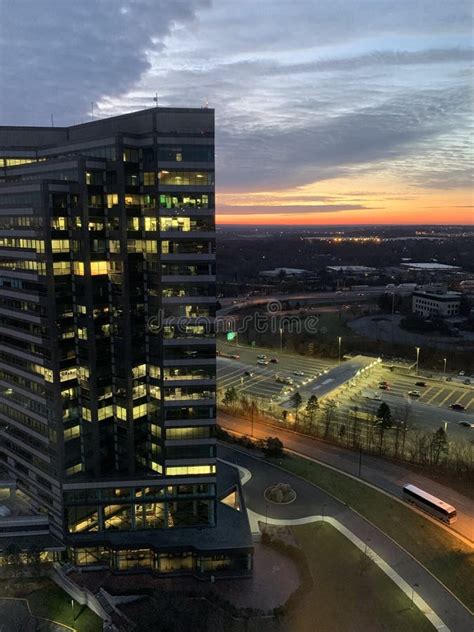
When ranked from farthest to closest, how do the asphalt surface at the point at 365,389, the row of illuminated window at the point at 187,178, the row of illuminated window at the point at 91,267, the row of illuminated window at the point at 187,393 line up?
the asphalt surface at the point at 365,389
the row of illuminated window at the point at 187,393
the row of illuminated window at the point at 91,267
the row of illuminated window at the point at 187,178

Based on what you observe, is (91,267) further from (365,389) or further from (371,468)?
(365,389)

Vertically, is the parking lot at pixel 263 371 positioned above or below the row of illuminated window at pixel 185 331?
below

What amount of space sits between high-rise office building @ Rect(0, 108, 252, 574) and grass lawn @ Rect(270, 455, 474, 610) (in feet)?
60.6

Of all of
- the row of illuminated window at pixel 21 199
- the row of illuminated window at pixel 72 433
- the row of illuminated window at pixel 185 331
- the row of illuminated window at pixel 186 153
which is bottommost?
the row of illuminated window at pixel 72 433

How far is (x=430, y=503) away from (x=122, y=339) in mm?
45955

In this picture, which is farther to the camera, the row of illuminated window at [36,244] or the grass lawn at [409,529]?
the row of illuminated window at [36,244]

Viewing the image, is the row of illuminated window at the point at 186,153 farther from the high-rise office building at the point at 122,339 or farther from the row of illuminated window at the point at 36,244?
the row of illuminated window at the point at 36,244

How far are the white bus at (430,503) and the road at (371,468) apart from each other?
1418 mm

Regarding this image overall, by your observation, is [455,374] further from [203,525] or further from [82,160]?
[82,160]

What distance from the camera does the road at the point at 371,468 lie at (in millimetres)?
66963

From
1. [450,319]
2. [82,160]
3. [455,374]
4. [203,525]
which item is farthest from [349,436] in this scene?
[450,319]

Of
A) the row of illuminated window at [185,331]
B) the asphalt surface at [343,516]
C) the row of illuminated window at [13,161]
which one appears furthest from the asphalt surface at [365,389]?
the row of illuminated window at [13,161]

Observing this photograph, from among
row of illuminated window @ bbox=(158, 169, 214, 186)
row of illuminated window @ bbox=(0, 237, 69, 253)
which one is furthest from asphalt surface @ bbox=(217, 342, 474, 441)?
row of illuminated window @ bbox=(0, 237, 69, 253)

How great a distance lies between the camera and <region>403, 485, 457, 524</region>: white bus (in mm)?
63469
